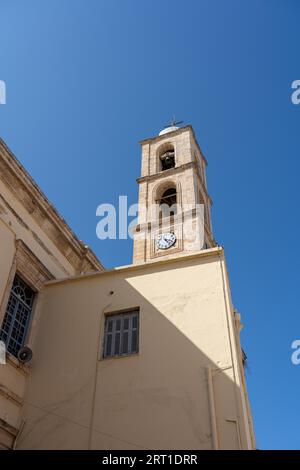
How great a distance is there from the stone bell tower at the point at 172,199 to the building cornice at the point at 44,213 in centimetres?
529

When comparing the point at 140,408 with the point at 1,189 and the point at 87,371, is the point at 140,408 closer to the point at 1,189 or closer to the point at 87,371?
the point at 87,371

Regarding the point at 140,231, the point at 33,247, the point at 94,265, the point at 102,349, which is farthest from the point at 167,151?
the point at 102,349

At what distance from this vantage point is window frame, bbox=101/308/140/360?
26.9 feet

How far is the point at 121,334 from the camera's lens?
27.9ft

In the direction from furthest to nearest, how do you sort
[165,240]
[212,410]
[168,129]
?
[168,129] → [165,240] → [212,410]

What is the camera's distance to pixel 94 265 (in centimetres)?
1285

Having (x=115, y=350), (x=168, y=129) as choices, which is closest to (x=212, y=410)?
(x=115, y=350)

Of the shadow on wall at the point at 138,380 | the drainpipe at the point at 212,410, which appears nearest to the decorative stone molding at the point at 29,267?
the shadow on wall at the point at 138,380

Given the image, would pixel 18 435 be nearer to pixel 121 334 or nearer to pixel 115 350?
pixel 115 350

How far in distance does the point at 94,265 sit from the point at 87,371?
16.7ft

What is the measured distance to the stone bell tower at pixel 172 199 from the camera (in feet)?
60.0

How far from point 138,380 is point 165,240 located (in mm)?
11062

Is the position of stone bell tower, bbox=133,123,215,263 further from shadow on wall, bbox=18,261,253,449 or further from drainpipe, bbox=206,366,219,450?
drainpipe, bbox=206,366,219,450

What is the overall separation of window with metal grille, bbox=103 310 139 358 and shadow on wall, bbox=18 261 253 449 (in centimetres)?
16
